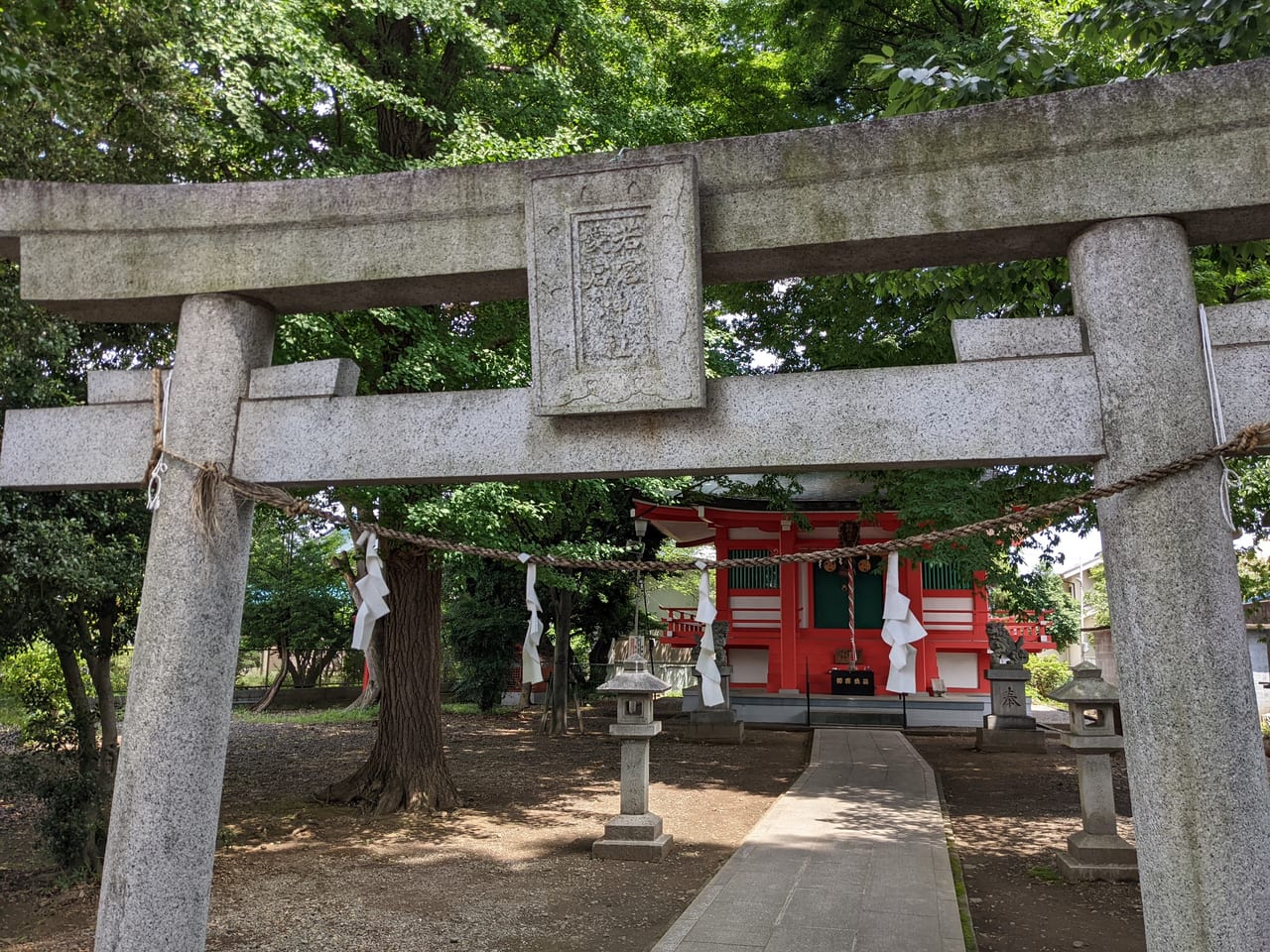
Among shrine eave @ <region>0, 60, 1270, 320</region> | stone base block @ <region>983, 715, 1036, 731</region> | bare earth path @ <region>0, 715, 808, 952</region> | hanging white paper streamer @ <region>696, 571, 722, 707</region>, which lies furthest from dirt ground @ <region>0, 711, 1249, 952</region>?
shrine eave @ <region>0, 60, 1270, 320</region>

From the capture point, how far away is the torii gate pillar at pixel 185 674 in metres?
3.51

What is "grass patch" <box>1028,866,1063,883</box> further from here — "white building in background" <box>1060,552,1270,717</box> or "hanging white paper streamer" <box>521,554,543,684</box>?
"hanging white paper streamer" <box>521,554,543,684</box>

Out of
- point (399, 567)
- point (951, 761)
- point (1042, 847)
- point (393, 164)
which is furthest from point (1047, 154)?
point (951, 761)

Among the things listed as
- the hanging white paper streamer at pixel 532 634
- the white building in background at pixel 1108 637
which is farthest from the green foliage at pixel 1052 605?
the hanging white paper streamer at pixel 532 634

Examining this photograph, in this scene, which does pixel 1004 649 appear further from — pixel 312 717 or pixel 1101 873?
pixel 312 717

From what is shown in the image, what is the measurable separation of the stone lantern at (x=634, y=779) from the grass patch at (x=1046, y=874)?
10.5 feet

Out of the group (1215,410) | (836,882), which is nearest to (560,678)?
(836,882)

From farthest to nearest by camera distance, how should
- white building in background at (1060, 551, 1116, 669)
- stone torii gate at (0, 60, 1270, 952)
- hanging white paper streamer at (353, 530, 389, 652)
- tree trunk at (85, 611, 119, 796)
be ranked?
white building in background at (1060, 551, 1116, 669) → tree trunk at (85, 611, 119, 796) → hanging white paper streamer at (353, 530, 389, 652) → stone torii gate at (0, 60, 1270, 952)

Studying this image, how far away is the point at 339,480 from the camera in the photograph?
373 cm

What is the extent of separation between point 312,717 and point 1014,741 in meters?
15.5

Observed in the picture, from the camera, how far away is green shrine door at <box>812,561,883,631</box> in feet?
59.2

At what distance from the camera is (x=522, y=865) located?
26.2 feet

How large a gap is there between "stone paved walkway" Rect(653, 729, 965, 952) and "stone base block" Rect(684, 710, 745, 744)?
177 inches

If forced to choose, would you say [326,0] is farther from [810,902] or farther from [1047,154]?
[810,902]
